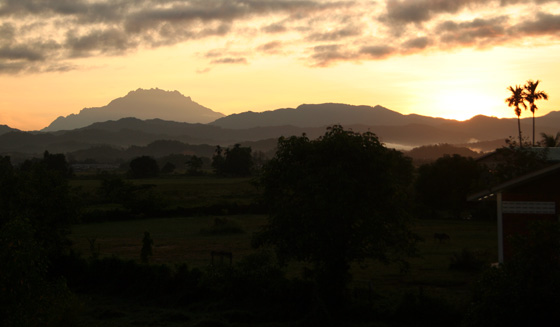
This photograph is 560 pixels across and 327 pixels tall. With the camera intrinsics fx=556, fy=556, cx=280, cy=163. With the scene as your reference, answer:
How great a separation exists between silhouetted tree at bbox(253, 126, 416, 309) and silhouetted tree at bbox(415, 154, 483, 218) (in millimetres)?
41396

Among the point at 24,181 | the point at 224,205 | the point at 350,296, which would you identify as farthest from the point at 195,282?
the point at 224,205

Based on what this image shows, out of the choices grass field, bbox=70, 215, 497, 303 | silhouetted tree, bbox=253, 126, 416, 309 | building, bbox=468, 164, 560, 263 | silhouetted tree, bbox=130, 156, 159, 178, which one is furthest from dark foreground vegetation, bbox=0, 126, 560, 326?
silhouetted tree, bbox=130, 156, 159, 178

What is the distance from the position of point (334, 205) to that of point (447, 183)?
1787 inches

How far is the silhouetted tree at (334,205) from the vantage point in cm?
1794

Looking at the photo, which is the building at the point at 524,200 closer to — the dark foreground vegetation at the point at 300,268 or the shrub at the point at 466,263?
the dark foreground vegetation at the point at 300,268

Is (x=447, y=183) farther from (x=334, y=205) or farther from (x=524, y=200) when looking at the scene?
(x=334, y=205)

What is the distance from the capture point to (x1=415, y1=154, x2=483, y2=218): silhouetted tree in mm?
58344

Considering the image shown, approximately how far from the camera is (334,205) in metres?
17.6

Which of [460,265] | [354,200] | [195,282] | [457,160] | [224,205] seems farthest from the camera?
[224,205]

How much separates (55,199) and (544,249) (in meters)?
23.0

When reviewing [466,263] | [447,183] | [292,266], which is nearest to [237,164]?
[447,183]

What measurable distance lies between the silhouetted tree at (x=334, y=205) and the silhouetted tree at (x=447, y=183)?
41396 mm

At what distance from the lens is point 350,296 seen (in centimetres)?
1925

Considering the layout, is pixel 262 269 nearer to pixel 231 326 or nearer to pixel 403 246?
pixel 231 326
